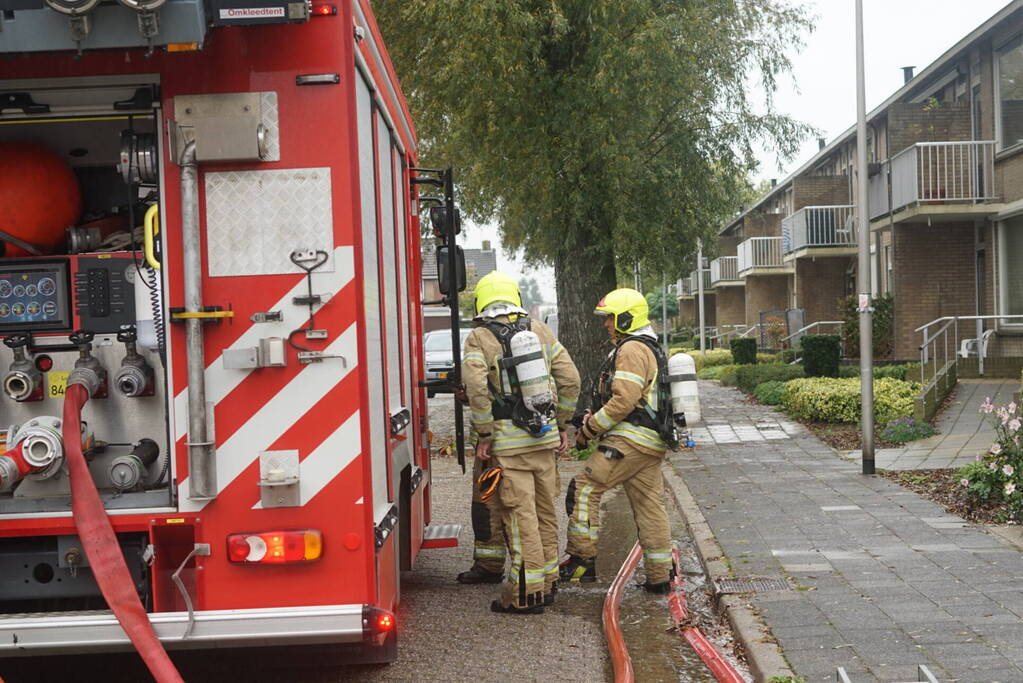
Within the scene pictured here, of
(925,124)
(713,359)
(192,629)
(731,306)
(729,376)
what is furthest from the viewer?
(731,306)

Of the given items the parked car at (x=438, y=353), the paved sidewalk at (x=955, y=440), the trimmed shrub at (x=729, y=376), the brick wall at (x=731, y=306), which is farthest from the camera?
the brick wall at (x=731, y=306)

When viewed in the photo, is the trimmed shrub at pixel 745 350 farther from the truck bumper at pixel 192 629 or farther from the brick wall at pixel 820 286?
the truck bumper at pixel 192 629

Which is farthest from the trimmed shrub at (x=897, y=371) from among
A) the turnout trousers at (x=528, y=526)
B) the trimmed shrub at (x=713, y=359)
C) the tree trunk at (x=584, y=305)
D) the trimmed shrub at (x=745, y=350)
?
the turnout trousers at (x=528, y=526)

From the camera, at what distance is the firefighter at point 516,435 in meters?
6.73

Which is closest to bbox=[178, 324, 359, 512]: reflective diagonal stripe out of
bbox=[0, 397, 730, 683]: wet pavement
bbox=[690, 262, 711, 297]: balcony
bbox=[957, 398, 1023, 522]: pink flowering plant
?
bbox=[0, 397, 730, 683]: wet pavement

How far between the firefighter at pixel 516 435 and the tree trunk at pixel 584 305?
954 cm

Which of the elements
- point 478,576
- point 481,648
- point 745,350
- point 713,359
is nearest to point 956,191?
point 745,350

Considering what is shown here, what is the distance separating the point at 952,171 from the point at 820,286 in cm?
1257

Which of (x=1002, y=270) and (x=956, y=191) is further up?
(x=956, y=191)

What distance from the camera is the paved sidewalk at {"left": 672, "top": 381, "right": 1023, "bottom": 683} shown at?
541cm

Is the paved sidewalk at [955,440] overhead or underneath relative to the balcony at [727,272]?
underneath

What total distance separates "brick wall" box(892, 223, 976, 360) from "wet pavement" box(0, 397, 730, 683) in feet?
54.2

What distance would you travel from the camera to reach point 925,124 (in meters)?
23.2

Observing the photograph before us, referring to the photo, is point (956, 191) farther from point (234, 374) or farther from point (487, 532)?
point (234, 374)
